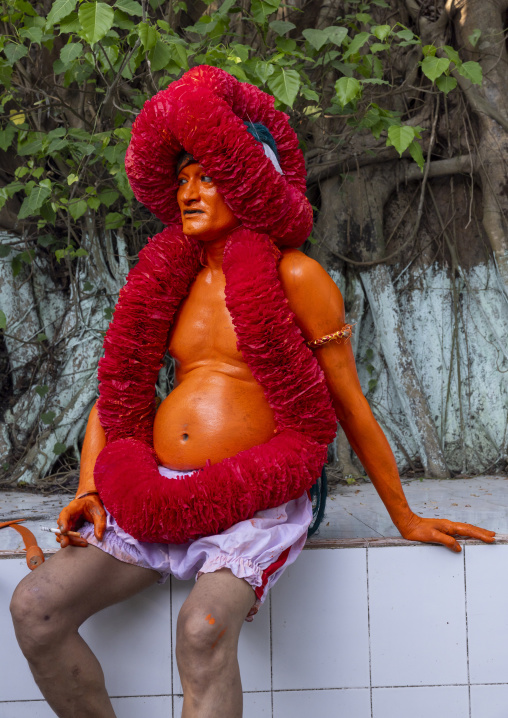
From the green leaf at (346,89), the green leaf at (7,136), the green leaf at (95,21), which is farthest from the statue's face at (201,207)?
the green leaf at (7,136)

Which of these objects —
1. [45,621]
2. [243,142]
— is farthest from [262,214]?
[45,621]

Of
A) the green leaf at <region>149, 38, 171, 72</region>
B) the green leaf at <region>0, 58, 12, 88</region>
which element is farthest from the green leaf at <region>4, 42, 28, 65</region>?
the green leaf at <region>149, 38, 171, 72</region>

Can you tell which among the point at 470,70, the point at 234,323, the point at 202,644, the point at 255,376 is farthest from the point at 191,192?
the point at 470,70

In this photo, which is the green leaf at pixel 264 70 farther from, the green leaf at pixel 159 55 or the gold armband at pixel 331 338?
the gold armband at pixel 331 338

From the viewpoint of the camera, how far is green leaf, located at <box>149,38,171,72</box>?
7.07ft

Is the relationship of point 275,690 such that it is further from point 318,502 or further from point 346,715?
point 318,502

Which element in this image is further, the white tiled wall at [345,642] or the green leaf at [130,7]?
the green leaf at [130,7]

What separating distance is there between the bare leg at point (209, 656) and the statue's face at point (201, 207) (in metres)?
0.86

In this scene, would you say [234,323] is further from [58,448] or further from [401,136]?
[58,448]

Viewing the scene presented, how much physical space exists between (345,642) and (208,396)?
76cm

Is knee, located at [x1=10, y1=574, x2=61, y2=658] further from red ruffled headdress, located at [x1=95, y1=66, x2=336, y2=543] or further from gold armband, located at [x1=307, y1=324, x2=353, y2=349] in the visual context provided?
gold armband, located at [x1=307, y1=324, x2=353, y2=349]

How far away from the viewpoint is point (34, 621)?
4.81ft

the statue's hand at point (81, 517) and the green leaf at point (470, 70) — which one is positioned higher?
the green leaf at point (470, 70)

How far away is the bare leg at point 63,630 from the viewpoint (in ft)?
4.82
